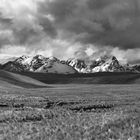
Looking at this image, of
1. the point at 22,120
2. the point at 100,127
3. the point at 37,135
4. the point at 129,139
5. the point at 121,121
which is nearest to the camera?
the point at 129,139

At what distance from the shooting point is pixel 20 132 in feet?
42.1

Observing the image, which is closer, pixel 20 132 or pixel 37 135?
pixel 37 135

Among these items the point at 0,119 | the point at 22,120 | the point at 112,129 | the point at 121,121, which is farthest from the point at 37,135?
the point at 0,119

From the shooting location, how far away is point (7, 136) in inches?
474

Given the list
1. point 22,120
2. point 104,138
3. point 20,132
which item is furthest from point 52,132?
point 22,120

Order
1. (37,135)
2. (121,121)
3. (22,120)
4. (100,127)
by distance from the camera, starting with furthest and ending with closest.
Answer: (22,120) < (121,121) < (100,127) < (37,135)

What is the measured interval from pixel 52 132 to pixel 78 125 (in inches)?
66.8

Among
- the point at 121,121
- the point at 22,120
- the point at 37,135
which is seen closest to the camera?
the point at 37,135

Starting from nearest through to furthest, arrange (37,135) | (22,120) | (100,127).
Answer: (37,135), (100,127), (22,120)

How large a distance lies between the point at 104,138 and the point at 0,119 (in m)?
10.1

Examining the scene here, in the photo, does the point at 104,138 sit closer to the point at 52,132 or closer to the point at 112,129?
the point at 112,129

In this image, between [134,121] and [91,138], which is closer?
[91,138]

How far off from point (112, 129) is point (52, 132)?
274cm

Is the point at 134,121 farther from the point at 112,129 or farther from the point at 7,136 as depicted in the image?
the point at 7,136
